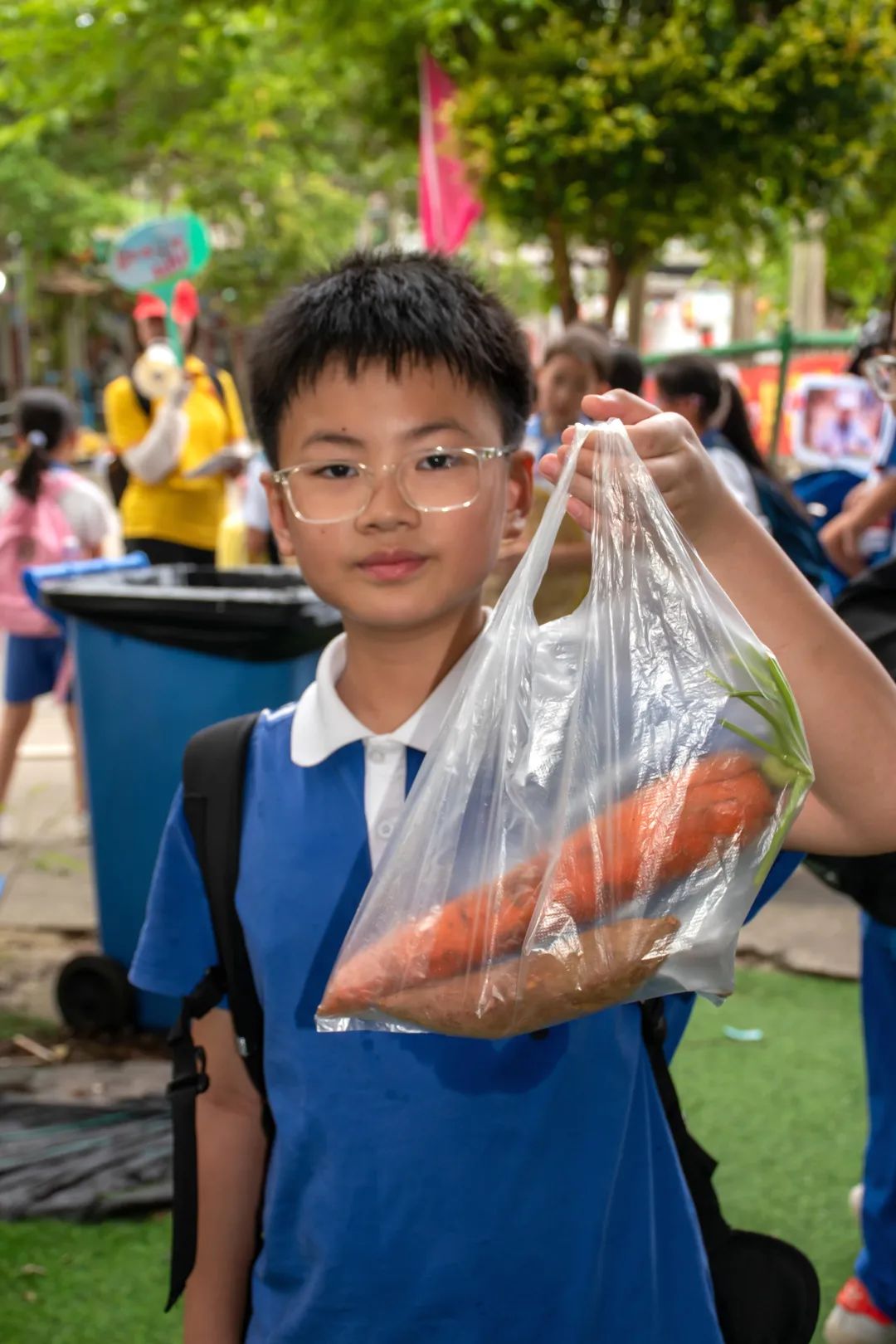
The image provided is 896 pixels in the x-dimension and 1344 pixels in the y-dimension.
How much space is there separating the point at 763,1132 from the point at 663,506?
7.78 ft

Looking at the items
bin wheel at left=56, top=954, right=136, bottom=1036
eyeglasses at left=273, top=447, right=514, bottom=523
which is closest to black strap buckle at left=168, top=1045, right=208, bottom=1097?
eyeglasses at left=273, top=447, right=514, bottom=523

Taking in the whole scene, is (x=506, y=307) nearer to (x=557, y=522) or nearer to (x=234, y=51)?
(x=557, y=522)

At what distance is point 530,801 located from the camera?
3.41 ft

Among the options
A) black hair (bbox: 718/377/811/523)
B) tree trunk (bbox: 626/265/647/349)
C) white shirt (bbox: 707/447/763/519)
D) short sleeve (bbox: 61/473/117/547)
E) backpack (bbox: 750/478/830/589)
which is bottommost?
short sleeve (bbox: 61/473/117/547)

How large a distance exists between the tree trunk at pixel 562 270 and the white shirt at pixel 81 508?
3.25 m

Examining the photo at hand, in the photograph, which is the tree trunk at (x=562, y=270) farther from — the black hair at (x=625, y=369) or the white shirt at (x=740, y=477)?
the white shirt at (x=740, y=477)

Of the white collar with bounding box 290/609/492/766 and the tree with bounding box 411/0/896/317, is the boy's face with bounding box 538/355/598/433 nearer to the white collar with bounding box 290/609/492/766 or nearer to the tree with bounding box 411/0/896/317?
the tree with bounding box 411/0/896/317

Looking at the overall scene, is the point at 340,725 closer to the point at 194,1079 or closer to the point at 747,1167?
the point at 194,1079

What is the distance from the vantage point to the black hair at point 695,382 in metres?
4.28

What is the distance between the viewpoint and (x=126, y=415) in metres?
5.44

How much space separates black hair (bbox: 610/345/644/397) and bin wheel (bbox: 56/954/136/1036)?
261 cm

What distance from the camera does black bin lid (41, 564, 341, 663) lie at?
3.01 meters

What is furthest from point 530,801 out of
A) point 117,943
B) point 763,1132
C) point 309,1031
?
point 117,943

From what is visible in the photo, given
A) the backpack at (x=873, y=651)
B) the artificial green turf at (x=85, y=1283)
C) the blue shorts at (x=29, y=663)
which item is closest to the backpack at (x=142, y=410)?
the blue shorts at (x=29, y=663)
